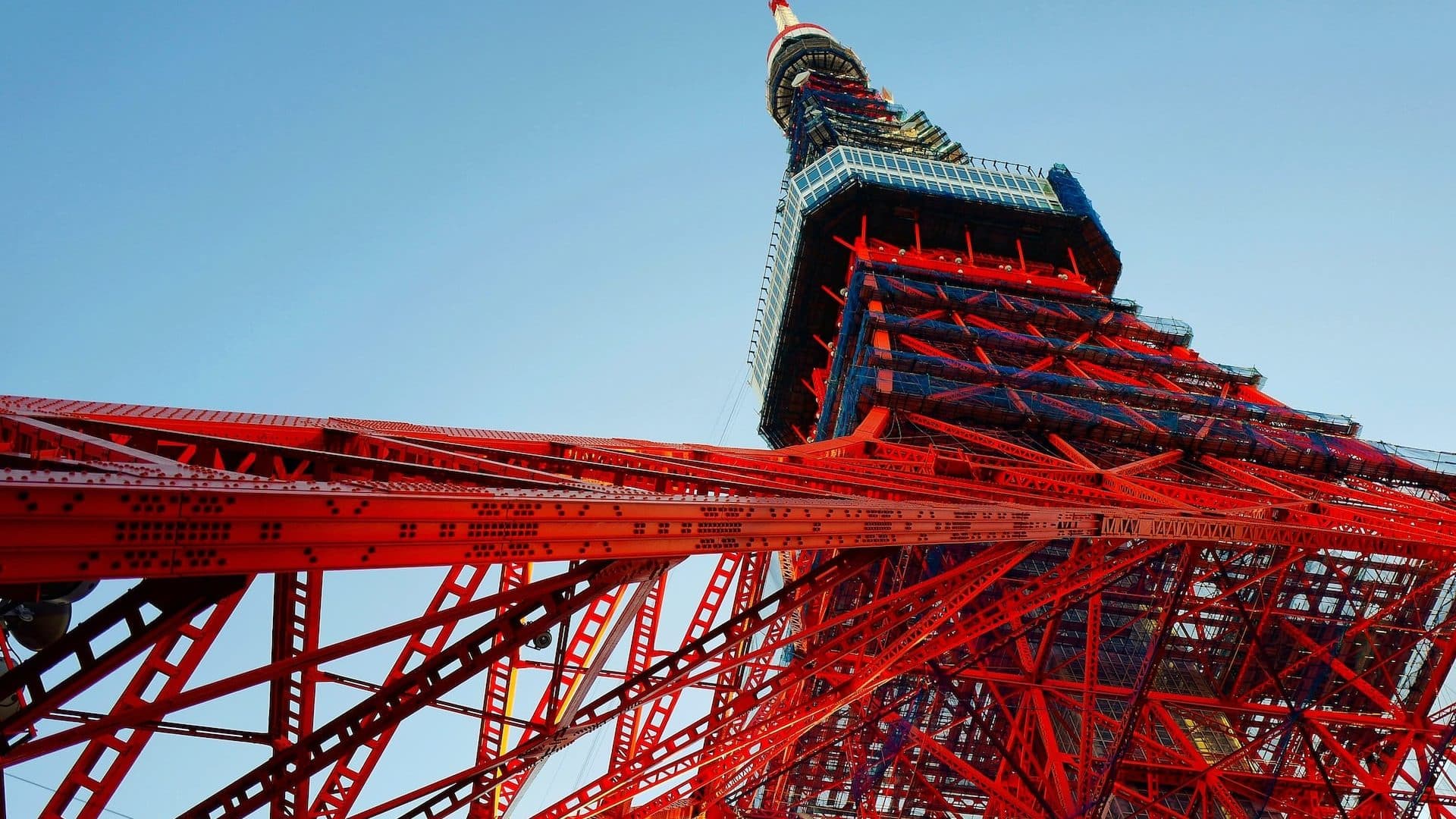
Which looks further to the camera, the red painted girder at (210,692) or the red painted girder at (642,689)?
the red painted girder at (642,689)

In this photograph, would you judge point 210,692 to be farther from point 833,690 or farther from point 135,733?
point 833,690

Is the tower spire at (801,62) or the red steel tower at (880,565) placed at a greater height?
the tower spire at (801,62)

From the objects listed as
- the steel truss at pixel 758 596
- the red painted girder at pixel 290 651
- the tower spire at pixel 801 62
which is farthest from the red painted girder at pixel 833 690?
the tower spire at pixel 801 62

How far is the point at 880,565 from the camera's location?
77.0 ft

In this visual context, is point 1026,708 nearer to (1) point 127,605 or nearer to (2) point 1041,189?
(1) point 127,605

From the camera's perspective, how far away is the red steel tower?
5188mm

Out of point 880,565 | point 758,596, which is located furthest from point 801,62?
point 758,596

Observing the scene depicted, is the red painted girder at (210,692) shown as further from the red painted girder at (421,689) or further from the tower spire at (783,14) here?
the tower spire at (783,14)

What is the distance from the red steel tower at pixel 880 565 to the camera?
5188 millimetres

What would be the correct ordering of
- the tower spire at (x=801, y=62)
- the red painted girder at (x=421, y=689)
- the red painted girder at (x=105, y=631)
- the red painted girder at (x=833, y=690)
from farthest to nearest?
the tower spire at (x=801, y=62), the red painted girder at (x=833, y=690), the red painted girder at (x=421, y=689), the red painted girder at (x=105, y=631)

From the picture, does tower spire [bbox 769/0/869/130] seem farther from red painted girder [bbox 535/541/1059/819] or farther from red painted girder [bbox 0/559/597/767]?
red painted girder [bbox 0/559/597/767]

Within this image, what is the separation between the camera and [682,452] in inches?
503

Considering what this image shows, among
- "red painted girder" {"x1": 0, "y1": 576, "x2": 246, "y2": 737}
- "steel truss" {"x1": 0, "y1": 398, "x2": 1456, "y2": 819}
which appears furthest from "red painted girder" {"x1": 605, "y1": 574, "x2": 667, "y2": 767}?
"red painted girder" {"x1": 0, "y1": 576, "x2": 246, "y2": 737}

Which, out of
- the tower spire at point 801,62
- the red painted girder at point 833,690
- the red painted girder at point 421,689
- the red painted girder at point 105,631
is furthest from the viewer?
the tower spire at point 801,62
